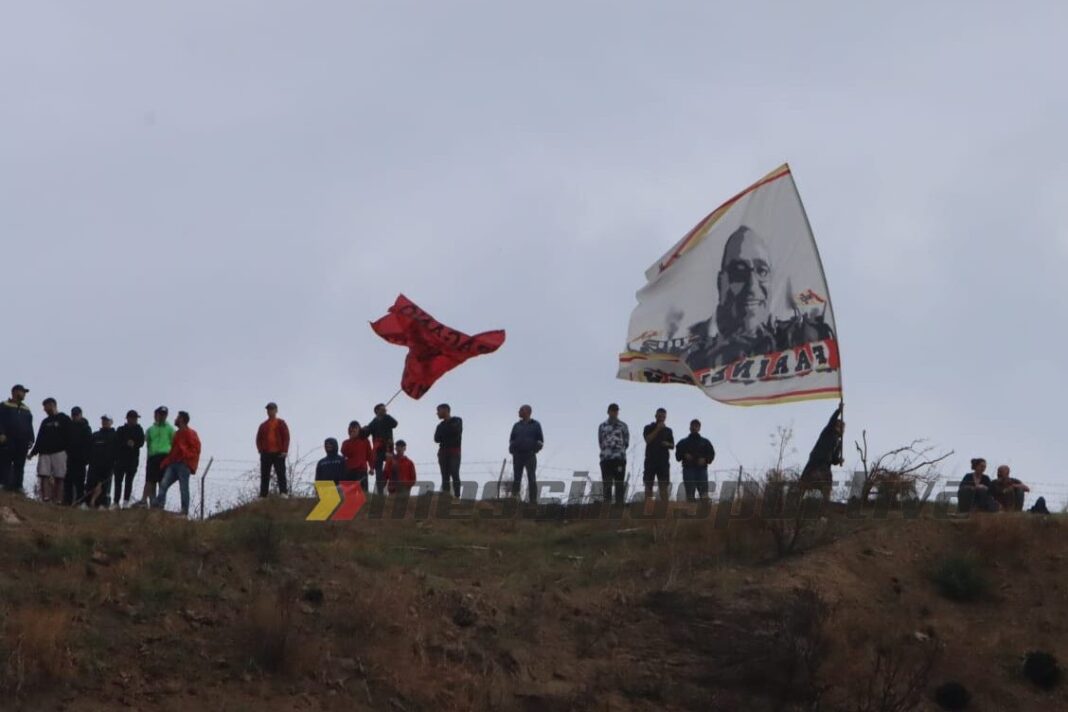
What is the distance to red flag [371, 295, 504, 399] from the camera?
101ft

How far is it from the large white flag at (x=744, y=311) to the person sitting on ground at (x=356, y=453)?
4109 mm

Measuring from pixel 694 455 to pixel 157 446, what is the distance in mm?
7962

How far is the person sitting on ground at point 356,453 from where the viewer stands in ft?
98.0

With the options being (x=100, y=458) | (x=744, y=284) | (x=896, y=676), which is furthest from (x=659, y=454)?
(x=100, y=458)

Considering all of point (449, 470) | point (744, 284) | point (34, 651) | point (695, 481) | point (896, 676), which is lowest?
point (896, 676)

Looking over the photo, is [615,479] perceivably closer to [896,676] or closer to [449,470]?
[449,470]

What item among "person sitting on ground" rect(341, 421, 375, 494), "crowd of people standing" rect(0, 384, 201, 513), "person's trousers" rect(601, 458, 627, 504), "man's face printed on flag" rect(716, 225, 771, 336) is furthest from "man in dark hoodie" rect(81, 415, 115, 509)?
"man's face printed on flag" rect(716, 225, 771, 336)

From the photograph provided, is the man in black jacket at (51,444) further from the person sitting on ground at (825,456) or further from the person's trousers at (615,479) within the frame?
the person sitting on ground at (825,456)

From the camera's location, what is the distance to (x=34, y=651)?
23266 millimetres

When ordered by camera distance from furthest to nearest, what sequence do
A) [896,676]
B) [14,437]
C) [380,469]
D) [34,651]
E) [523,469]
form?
[380,469] < [523,469] < [14,437] < [896,676] < [34,651]

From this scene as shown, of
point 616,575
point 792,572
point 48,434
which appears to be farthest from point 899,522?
point 48,434

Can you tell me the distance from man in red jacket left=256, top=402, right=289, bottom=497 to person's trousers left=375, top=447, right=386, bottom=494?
1.41m

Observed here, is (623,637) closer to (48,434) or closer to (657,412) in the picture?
(657,412)

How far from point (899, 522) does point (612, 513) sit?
4.36 m
